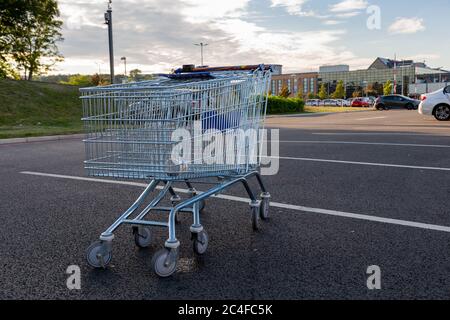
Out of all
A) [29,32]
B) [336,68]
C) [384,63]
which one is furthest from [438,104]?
[384,63]

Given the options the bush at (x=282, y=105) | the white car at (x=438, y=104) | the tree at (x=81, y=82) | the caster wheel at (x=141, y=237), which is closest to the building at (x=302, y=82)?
the tree at (x=81, y=82)

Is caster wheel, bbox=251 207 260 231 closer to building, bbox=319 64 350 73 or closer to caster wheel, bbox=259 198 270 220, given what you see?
caster wheel, bbox=259 198 270 220

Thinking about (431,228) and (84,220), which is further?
(84,220)

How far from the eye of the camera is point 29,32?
33.9 m

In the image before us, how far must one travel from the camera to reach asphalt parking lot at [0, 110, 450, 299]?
2.59m

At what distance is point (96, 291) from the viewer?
2.57 m

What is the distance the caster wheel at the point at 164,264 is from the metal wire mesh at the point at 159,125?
21.3 inches

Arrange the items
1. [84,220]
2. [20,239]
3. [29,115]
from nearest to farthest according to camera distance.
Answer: [20,239]
[84,220]
[29,115]

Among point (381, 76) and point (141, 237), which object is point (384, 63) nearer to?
point (381, 76)

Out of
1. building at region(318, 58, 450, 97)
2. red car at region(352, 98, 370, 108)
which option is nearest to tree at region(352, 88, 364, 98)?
Result: building at region(318, 58, 450, 97)

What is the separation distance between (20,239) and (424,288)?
2942 mm
